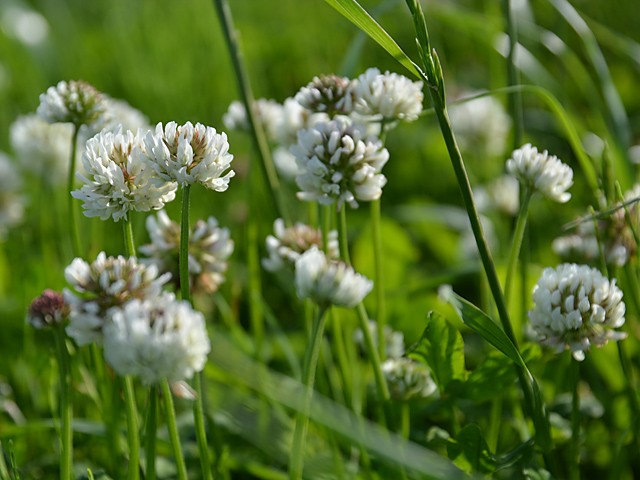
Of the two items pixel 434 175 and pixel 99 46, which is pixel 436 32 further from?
pixel 99 46

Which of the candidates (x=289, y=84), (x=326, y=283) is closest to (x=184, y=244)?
(x=326, y=283)

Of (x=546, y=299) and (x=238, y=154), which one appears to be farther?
(x=238, y=154)

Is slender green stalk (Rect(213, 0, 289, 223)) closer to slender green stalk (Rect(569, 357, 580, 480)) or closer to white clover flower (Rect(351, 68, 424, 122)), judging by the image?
white clover flower (Rect(351, 68, 424, 122))

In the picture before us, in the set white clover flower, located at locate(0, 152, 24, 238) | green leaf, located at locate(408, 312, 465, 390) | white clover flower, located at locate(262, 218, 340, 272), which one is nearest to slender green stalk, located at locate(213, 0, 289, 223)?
white clover flower, located at locate(262, 218, 340, 272)

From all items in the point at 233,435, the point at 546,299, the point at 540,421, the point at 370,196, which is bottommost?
the point at 233,435

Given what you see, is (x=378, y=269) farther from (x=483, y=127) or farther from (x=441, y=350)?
(x=483, y=127)

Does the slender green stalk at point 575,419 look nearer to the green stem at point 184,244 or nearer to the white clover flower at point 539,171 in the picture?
the white clover flower at point 539,171

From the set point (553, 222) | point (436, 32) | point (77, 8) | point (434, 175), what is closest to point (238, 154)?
point (434, 175)
